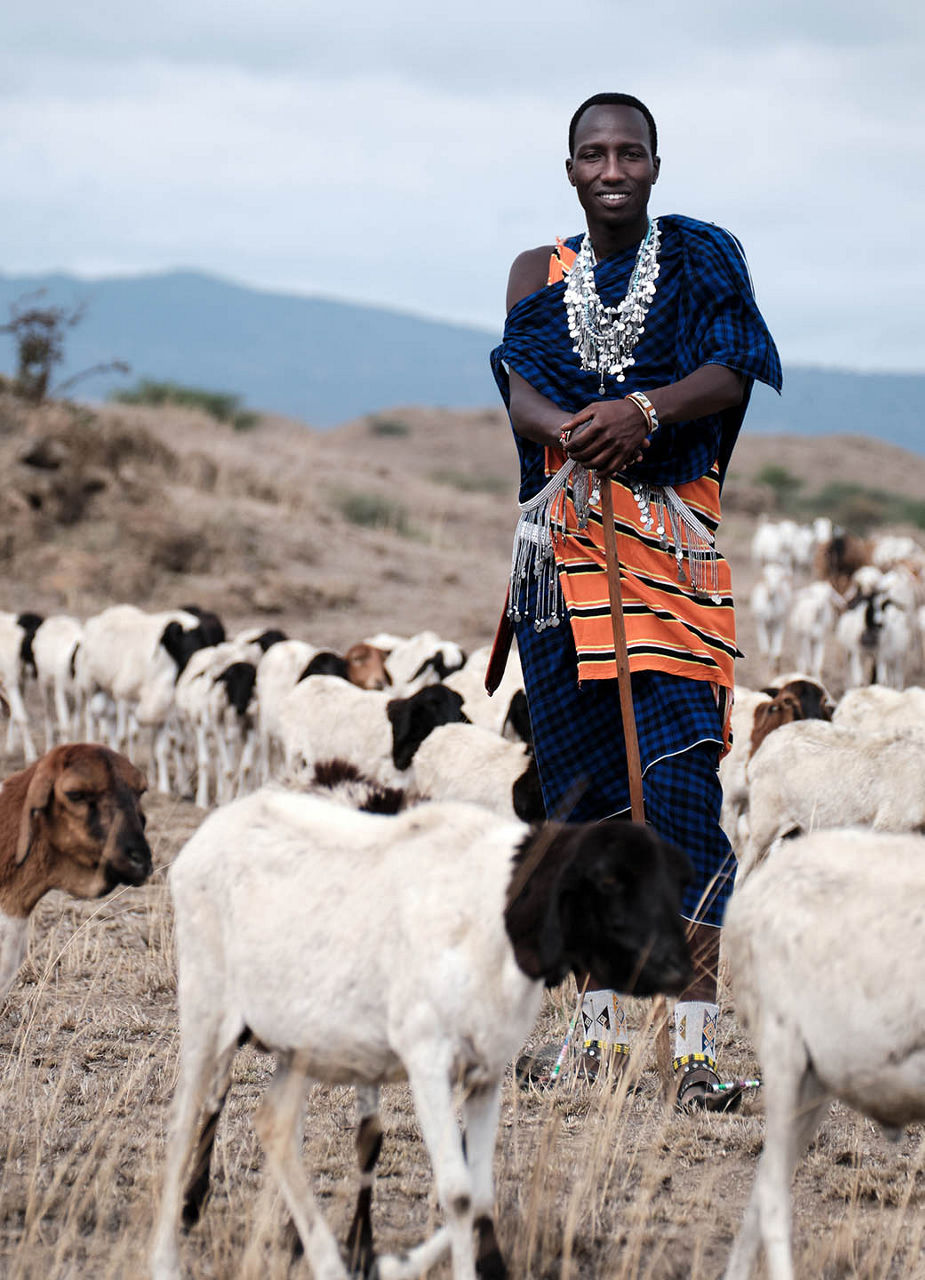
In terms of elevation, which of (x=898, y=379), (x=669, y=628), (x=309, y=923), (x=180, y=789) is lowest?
(x=180, y=789)

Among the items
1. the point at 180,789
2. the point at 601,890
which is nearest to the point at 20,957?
the point at 601,890

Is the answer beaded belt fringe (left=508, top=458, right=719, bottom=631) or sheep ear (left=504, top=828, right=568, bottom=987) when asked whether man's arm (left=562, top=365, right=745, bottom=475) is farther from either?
sheep ear (left=504, top=828, right=568, bottom=987)

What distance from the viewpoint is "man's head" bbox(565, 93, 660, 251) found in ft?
15.2

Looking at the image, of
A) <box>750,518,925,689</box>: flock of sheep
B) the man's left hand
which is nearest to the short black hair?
the man's left hand

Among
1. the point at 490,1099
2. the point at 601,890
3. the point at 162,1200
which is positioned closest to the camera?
the point at 601,890

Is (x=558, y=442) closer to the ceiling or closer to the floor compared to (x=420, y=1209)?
closer to the ceiling

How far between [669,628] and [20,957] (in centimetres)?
223

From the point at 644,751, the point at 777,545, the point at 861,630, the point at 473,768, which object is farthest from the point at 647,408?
the point at 777,545

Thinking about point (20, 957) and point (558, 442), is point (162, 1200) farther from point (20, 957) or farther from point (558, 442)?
point (558, 442)

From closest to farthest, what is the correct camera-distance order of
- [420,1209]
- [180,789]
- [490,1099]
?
[490,1099] → [420,1209] → [180,789]

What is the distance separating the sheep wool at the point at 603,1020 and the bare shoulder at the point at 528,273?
89.6 inches

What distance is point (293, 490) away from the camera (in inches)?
1009

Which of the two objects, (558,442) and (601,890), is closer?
(601,890)

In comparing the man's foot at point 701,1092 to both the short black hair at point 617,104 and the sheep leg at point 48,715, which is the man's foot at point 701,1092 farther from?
the sheep leg at point 48,715
